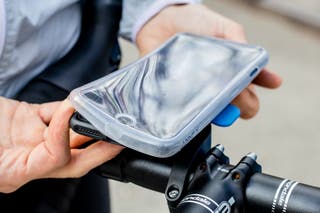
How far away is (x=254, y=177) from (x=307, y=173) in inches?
49.9

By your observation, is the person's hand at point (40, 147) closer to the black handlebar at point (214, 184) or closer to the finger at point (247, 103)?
the black handlebar at point (214, 184)

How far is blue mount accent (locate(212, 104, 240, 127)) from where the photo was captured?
0.50 metres

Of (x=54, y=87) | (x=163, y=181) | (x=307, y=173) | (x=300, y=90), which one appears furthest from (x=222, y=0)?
(x=163, y=181)

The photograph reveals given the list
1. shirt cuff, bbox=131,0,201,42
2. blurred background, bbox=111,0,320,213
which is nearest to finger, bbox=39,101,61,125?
shirt cuff, bbox=131,0,201,42

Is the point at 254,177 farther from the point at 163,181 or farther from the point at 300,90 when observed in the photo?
the point at 300,90

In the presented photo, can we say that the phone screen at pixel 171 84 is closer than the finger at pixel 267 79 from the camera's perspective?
Yes

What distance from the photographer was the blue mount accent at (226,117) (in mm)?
504

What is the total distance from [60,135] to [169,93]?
9cm

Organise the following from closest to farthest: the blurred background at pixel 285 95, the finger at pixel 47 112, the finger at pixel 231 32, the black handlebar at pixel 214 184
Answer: the black handlebar at pixel 214 184, the finger at pixel 47 112, the finger at pixel 231 32, the blurred background at pixel 285 95

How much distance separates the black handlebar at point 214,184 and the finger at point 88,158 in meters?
0.01

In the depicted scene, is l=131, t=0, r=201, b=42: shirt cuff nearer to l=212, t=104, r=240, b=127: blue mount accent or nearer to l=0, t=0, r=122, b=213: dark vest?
l=0, t=0, r=122, b=213: dark vest

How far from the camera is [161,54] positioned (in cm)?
60

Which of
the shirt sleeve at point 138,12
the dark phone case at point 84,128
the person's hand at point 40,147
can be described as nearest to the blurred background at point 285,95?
the shirt sleeve at point 138,12

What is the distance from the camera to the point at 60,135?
489 millimetres
